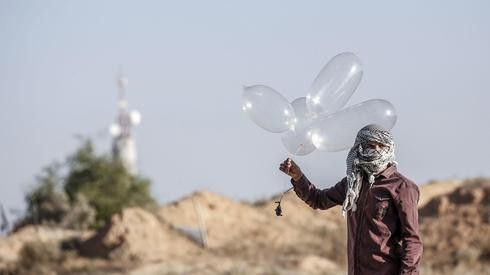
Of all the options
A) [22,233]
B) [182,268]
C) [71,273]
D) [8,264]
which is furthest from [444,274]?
[22,233]

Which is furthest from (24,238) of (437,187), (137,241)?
(437,187)

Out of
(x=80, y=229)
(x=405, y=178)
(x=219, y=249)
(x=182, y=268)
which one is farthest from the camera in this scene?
(x=80, y=229)

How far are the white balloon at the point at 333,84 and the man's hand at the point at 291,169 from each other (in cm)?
38

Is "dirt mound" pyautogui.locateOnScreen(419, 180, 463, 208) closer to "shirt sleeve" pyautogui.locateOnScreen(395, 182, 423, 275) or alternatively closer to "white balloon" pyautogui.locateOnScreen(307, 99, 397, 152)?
"white balloon" pyautogui.locateOnScreen(307, 99, 397, 152)

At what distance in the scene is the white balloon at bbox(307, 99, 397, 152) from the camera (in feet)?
20.8

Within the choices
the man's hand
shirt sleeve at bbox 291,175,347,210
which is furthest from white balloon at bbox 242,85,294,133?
shirt sleeve at bbox 291,175,347,210

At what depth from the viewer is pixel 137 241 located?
2211 cm

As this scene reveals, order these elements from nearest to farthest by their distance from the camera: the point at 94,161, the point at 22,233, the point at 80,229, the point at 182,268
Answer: the point at 182,268, the point at 22,233, the point at 80,229, the point at 94,161

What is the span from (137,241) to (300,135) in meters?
15.8

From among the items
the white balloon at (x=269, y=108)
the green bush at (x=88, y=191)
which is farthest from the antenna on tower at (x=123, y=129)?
the white balloon at (x=269, y=108)

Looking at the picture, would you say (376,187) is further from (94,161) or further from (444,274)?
(94,161)

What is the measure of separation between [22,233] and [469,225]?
10253mm

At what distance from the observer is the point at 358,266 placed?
19.7 feet

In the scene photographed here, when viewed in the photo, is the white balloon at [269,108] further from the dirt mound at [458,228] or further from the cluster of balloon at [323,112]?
the dirt mound at [458,228]
